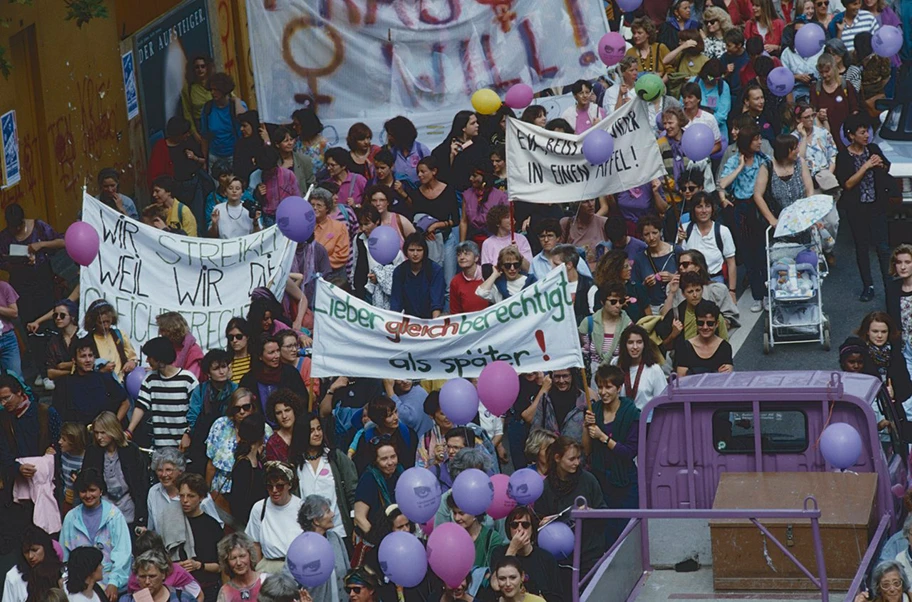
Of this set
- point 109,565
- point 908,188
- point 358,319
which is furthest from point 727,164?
point 109,565

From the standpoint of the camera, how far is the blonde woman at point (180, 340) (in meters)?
17.1

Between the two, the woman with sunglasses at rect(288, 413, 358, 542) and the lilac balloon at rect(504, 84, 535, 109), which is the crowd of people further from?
the lilac balloon at rect(504, 84, 535, 109)

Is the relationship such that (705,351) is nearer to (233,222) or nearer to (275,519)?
(275,519)

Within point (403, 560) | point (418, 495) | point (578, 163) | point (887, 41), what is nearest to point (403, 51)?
point (578, 163)

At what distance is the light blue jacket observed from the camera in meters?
15.3

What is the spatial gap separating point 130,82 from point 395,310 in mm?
6506

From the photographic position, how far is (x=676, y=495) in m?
14.9

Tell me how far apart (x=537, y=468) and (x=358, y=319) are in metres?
2.02

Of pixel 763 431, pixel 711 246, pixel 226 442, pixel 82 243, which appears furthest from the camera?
pixel 711 246

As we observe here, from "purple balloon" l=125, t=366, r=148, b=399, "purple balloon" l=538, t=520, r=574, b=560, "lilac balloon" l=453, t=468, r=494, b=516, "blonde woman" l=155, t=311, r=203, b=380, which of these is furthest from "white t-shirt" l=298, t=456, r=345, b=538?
"purple balloon" l=125, t=366, r=148, b=399

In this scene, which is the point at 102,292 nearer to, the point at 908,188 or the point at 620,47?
the point at 620,47

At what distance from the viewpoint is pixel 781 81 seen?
21.2 m

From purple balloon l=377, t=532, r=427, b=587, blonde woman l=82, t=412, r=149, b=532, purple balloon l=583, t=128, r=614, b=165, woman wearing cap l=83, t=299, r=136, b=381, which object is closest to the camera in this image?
purple balloon l=377, t=532, r=427, b=587

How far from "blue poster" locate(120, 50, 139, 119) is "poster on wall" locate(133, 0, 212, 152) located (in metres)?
0.11
